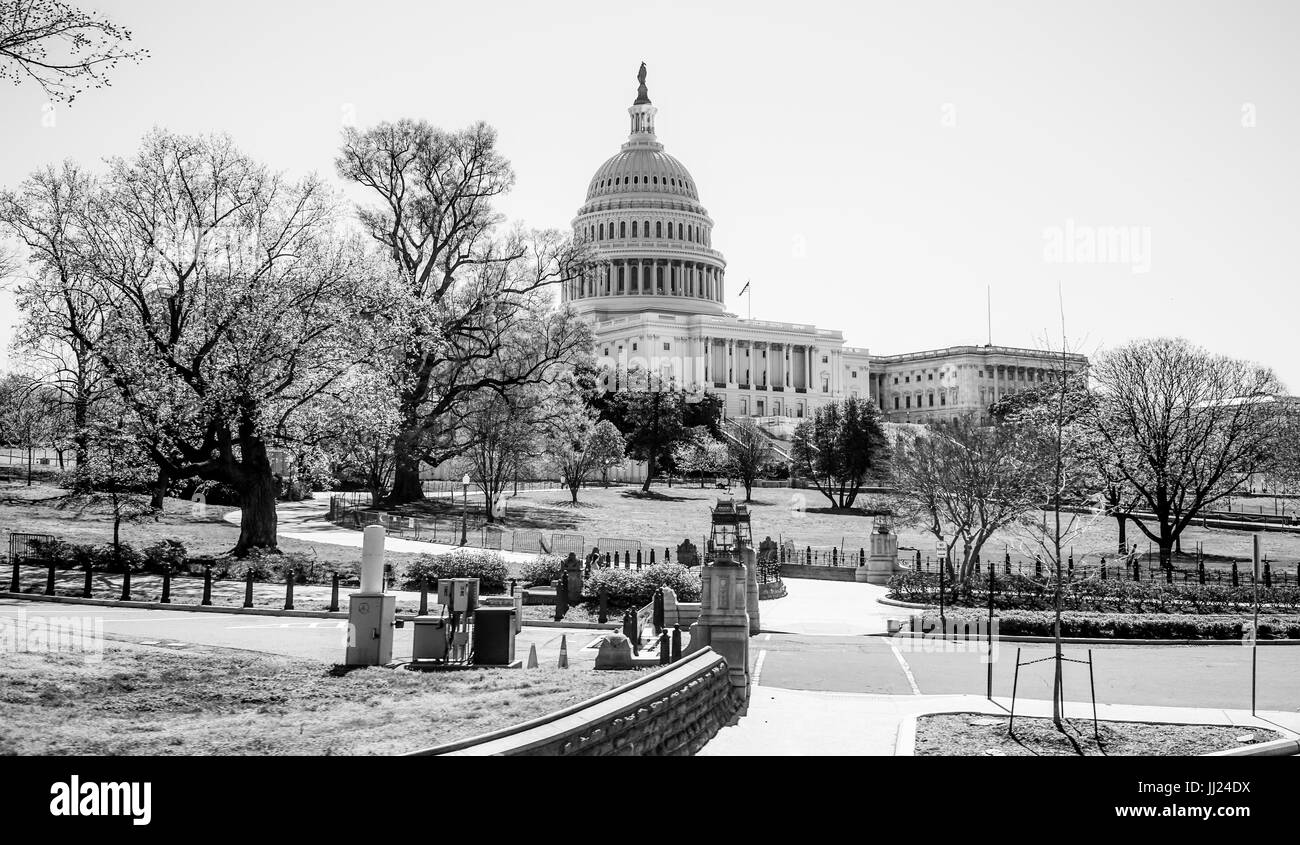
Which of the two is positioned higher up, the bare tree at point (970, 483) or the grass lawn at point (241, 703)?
the bare tree at point (970, 483)

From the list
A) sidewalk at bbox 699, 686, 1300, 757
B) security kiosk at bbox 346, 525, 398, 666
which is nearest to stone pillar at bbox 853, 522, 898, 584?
sidewalk at bbox 699, 686, 1300, 757

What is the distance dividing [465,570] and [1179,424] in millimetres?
41257

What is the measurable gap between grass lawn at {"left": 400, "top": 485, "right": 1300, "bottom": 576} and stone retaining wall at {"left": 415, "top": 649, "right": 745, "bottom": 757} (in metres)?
36.2

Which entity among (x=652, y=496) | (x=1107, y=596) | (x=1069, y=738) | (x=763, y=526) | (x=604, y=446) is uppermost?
(x=604, y=446)

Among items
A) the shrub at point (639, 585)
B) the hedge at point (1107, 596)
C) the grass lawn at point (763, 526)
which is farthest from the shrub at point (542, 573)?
the grass lawn at point (763, 526)

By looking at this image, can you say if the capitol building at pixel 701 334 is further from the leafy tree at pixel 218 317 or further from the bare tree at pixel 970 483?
the leafy tree at pixel 218 317

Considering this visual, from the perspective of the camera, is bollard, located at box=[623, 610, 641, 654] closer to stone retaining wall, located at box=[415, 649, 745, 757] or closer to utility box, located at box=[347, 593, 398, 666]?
stone retaining wall, located at box=[415, 649, 745, 757]

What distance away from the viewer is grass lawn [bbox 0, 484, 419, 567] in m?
40.4

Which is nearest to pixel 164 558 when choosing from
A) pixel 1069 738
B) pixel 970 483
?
pixel 1069 738

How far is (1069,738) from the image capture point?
15922 mm

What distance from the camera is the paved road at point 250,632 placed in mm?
20828

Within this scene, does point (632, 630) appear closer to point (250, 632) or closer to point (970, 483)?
point (250, 632)

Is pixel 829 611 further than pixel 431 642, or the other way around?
pixel 829 611

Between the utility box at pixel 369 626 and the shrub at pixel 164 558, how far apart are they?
761 inches
